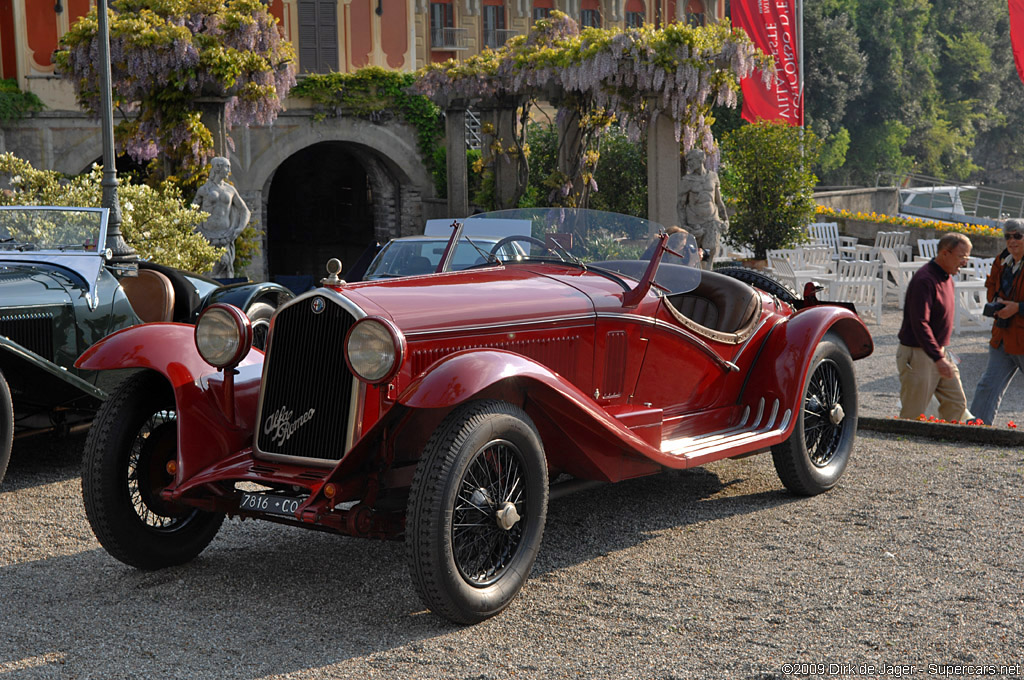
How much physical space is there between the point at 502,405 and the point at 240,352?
1187 mm

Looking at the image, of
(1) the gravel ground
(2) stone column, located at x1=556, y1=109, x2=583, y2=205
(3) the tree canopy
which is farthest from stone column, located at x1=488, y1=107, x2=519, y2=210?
(3) the tree canopy

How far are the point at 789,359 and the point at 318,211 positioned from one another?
2580 cm

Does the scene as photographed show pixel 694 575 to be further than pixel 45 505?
No

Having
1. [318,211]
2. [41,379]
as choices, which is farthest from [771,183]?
[318,211]

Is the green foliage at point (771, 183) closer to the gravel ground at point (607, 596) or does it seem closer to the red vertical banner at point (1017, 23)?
the red vertical banner at point (1017, 23)

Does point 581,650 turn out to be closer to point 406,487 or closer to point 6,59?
point 406,487

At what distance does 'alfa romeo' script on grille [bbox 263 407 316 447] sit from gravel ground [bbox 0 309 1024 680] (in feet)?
1.98

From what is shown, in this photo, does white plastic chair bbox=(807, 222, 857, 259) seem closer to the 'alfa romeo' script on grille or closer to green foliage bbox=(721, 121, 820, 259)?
green foliage bbox=(721, 121, 820, 259)

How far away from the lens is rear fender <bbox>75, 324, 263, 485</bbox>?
4379mm

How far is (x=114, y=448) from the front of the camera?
4.37m

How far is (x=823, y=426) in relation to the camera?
5.82 m

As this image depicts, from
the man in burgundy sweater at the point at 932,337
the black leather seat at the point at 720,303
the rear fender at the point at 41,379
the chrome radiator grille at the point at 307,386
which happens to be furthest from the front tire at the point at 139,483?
the man in burgundy sweater at the point at 932,337

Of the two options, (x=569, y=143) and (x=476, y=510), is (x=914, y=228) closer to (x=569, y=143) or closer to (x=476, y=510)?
(x=569, y=143)

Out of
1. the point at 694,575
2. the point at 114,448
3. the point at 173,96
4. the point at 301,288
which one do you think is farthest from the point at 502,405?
the point at 301,288
